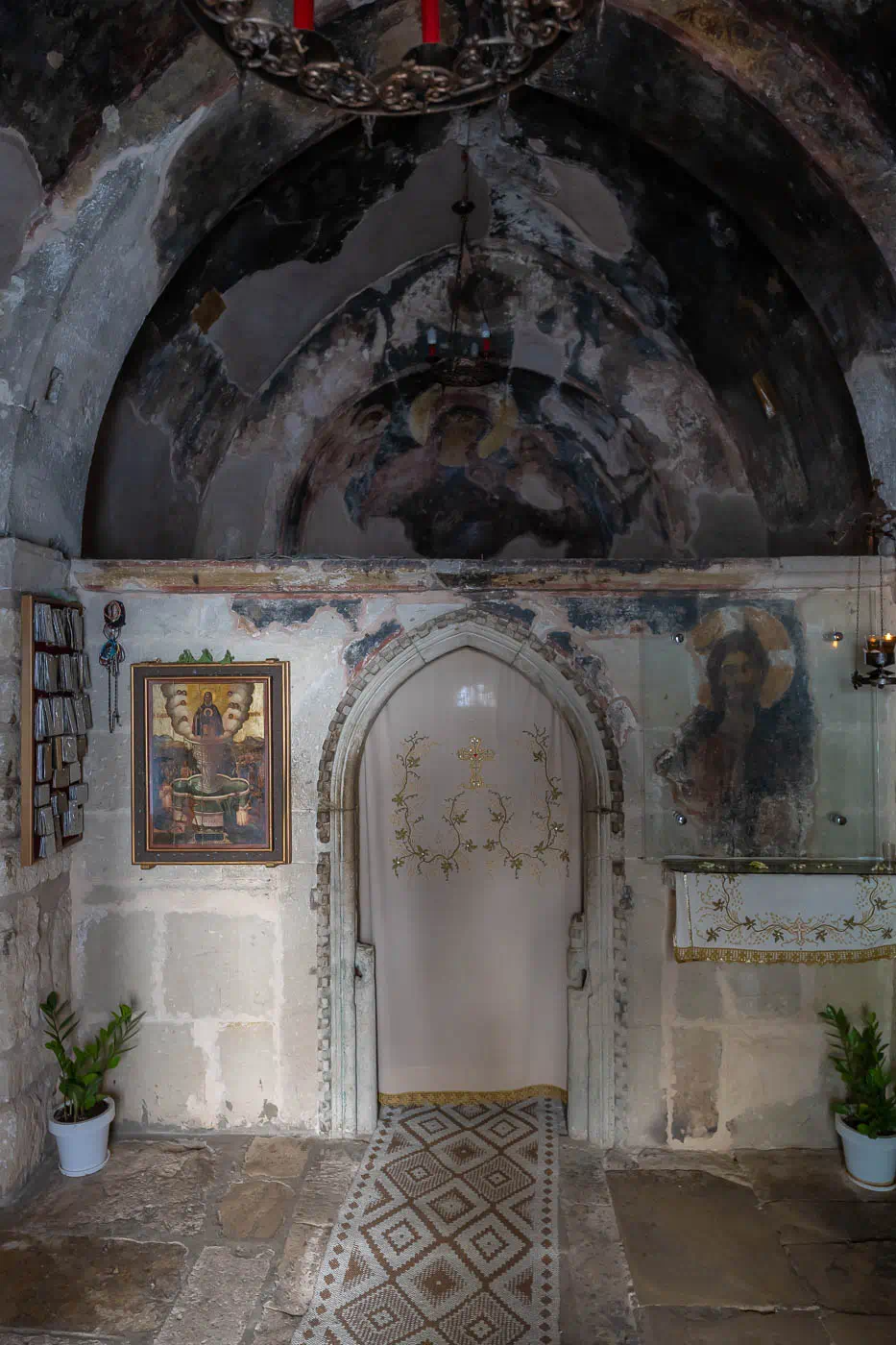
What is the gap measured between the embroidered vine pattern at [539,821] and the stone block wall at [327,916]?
1.89 ft

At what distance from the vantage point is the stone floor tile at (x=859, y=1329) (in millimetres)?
3795

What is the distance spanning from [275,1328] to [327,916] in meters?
2.03

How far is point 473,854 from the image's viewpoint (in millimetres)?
5848

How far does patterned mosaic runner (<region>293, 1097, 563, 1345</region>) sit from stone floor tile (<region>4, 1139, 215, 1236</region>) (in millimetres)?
847

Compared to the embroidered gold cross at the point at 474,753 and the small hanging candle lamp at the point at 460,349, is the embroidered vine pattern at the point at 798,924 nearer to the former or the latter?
the embroidered gold cross at the point at 474,753


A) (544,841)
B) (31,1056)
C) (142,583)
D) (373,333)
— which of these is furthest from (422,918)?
(373,333)

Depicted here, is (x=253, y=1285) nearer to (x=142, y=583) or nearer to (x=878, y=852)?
(x=142, y=583)

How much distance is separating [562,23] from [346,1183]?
5.32m

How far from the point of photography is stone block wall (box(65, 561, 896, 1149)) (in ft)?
17.3

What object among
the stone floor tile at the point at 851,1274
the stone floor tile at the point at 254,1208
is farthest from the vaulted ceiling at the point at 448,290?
the stone floor tile at the point at 851,1274

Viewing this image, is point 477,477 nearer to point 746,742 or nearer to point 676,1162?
point 746,742

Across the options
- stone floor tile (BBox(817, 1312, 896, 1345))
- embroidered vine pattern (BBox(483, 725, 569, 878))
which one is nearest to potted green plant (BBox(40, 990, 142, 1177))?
embroidered vine pattern (BBox(483, 725, 569, 878))

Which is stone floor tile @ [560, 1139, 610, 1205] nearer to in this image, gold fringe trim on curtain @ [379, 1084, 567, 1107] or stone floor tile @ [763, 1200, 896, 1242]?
gold fringe trim on curtain @ [379, 1084, 567, 1107]

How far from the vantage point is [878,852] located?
17.3 feet
